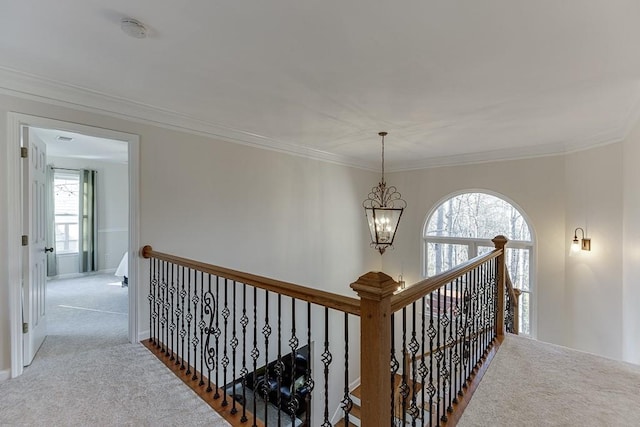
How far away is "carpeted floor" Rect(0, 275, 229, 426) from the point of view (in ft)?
6.26

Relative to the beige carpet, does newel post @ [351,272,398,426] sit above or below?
above

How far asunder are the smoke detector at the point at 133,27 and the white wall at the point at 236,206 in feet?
4.57

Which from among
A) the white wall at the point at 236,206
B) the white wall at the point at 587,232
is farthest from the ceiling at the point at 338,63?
the white wall at the point at 587,232

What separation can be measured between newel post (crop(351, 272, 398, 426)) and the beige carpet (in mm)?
865

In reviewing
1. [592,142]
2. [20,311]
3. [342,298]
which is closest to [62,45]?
[20,311]

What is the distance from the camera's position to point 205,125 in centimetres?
347

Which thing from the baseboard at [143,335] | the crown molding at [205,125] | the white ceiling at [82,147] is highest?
the white ceiling at [82,147]

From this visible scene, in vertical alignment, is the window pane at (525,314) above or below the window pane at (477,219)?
below

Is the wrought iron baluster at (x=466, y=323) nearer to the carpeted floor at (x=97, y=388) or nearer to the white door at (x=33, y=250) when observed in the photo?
the carpeted floor at (x=97, y=388)

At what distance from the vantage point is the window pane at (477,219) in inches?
193

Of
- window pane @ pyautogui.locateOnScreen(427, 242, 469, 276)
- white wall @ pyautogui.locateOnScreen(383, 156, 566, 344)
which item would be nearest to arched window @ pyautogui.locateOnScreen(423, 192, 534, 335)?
window pane @ pyautogui.locateOnScreen(427, 242, 469, 276)

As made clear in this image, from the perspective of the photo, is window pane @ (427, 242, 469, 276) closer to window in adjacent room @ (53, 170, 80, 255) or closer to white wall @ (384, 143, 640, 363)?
white wall @ (384, 143, 640, 363)

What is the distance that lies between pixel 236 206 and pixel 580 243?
4.62m

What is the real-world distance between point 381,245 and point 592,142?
3.19 m
